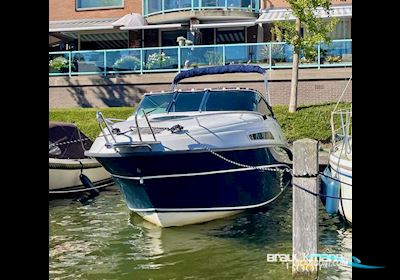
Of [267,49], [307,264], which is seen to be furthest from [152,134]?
[267,49]

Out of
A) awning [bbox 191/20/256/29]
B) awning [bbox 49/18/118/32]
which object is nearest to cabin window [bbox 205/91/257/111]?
awning [bbox 191/20/256/29]

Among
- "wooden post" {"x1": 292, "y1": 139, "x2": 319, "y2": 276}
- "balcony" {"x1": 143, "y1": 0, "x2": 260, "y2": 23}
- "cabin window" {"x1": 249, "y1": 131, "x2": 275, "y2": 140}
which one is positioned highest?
"balcony" {"x1": 143, "y1": 0, "x2": 260, "y2": 23}

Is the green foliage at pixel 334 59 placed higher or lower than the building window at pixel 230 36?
lower

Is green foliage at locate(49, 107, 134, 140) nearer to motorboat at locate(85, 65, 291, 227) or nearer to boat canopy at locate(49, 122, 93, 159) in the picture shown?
boat canopy at locate(49, 122, 93, 159)

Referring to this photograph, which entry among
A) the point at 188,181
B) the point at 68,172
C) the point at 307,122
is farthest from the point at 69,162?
the point at 307,122

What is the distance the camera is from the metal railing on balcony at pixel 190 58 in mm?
19500

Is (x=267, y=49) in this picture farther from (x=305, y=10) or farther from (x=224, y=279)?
(x=224, y=279)

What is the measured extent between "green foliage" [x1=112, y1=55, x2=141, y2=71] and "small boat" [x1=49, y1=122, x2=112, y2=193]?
8089 millimetres

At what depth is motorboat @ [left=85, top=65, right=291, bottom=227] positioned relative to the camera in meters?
8.15

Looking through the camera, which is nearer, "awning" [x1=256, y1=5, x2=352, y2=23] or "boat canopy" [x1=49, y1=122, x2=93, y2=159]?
"boat canopy" [x1=49, y1=122, x2=93, y2=159]

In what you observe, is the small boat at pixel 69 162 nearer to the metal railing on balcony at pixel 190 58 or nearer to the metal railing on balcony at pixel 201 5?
the metal railing on balcony at pixel 190 58

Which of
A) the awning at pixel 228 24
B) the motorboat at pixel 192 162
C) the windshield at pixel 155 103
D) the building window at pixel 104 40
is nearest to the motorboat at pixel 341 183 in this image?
the motorboat at pixel 192 162

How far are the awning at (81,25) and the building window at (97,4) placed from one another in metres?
0.80
